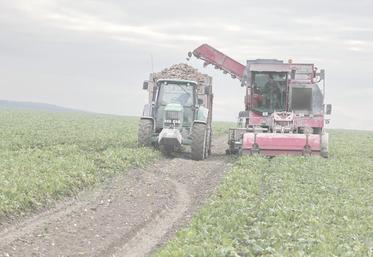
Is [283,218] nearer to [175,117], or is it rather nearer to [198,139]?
[198,139]

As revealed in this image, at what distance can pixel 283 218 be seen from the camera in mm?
10914

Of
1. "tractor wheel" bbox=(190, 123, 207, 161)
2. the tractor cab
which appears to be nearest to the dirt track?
"tractor wheel" bbox=(190, 123, 207, 161)

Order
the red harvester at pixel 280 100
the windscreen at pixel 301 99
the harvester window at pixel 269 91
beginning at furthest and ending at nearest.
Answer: the harvester window at pixel 269 91, the windscreen at pixel 301 99, the red harvester at pixel 280 100

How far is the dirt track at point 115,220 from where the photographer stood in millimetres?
10086

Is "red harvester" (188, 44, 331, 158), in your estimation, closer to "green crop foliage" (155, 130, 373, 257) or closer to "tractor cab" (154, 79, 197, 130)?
"tractor cab" (154, 79, 197, 130)

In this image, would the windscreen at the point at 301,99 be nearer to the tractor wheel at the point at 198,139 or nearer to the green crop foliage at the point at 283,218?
the tractor wheel at the point at 198,139

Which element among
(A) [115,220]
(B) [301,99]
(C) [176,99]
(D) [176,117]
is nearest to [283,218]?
(A) [115,220]

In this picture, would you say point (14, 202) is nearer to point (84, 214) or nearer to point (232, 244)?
point (84, 214)

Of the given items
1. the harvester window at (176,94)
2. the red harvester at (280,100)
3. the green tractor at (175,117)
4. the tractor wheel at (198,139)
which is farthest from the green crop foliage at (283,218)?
the red harvester at (280,100)

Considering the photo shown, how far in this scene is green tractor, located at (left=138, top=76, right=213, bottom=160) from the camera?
2252 cm

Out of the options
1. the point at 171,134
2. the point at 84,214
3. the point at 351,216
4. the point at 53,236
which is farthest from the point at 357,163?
the point at 53,236

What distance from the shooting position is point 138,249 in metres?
10.2

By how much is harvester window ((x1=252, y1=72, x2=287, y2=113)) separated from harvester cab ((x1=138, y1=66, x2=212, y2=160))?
A: 10.0 feet

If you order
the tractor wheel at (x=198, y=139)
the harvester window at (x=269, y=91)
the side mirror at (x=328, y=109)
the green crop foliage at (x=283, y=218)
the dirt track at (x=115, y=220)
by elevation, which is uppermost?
the harvester window at (x=269, y=91)
